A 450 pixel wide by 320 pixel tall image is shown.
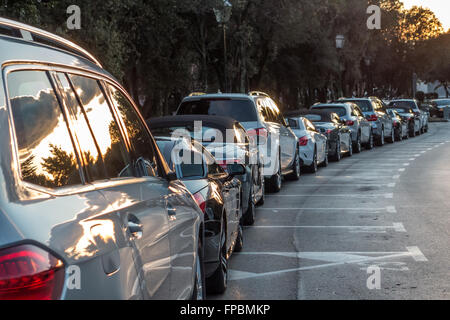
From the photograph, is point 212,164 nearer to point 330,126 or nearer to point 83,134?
point 83,134

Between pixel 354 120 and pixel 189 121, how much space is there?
57.8ft

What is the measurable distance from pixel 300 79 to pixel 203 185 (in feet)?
144

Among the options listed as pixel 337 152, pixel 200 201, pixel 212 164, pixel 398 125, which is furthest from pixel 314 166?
pixel 398 125

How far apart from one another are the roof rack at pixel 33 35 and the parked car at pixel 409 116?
37933mm

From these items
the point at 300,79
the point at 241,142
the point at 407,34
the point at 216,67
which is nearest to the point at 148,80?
the point at 216,67

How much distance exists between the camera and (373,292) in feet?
23.5

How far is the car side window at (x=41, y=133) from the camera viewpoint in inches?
115

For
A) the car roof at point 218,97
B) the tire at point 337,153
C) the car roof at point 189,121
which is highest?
the car roof at point 218,97

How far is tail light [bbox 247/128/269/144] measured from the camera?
49.5 feet

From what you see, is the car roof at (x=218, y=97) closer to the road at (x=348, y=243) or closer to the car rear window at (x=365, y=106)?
the road at (x=348, y=243)

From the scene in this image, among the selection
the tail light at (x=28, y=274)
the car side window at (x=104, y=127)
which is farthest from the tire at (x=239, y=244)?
the tail light at (x=28, y=274)

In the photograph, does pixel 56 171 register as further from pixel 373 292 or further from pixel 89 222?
pixel 373 292

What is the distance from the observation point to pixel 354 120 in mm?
28172

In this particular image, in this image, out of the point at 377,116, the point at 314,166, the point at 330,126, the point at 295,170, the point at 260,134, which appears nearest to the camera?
the point at 260,134
